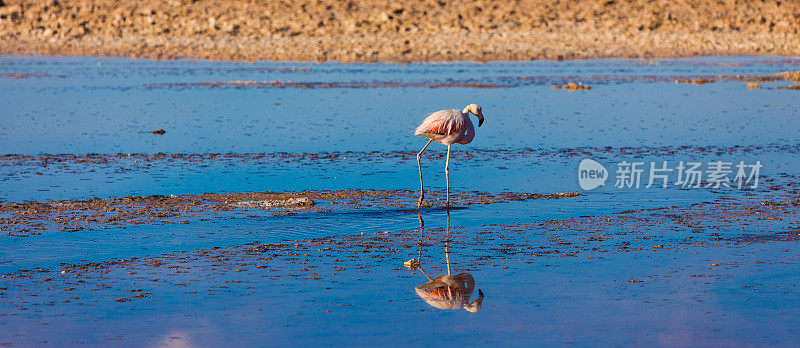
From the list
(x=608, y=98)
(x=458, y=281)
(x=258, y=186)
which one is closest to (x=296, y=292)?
(x=458, y=281)

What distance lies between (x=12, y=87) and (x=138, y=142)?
45.0 ft

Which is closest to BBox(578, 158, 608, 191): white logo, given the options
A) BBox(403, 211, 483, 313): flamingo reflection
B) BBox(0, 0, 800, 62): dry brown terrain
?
BBox(403, 211, 483, 313): flamingo reflection

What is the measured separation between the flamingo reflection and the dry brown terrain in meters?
34.0

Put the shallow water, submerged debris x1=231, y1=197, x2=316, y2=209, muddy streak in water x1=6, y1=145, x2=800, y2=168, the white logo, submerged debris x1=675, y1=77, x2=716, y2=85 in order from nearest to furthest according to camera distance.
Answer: the shallow water < submerged debris x1=231, y1=197, x2=316, y2=209 < the white logo < muddy streak in water x1=6, y1=145, x2=800, y2=168 < submerged debris x1=675, y1=77, x2=716, y2=85

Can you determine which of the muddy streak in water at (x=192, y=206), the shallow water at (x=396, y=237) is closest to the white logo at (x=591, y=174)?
the shallow water at (x=396, y=237)

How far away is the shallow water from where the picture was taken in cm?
689

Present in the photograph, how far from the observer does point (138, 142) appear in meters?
17.4

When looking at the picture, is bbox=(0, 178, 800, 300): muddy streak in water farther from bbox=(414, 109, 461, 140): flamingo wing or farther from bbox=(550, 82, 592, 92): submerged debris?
bbox=(550, 82, 592, 92): submerged debris

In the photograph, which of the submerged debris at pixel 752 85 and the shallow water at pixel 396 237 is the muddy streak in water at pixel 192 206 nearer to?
the shallow water at pixel 396 237

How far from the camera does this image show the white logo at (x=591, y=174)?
12.9m

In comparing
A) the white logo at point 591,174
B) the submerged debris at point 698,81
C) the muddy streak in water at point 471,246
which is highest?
the muddy streak in water at point 471,246

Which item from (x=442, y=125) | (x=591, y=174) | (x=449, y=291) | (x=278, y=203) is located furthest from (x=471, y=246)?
(x=591, y=174)

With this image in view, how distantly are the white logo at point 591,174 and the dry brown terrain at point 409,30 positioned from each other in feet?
89.9

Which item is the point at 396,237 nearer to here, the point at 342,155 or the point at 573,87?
the point at 342,155
